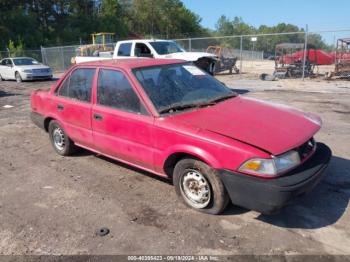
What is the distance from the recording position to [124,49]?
46.7 ft

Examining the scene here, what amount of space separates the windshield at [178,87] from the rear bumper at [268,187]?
1.15 metres

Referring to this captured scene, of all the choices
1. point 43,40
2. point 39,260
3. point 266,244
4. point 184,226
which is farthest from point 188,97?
point 43,40

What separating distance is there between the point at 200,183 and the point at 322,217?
1291 millimetres

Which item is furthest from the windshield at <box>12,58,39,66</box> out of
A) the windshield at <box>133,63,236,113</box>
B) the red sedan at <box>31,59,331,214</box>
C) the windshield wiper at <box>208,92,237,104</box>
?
the windshield wiper at <box>208,92,237,104</box>

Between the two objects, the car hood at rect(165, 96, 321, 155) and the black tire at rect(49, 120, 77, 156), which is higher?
the car hood at rect(165, 96, 321, 155)

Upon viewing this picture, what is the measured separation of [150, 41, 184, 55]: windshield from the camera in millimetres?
13845

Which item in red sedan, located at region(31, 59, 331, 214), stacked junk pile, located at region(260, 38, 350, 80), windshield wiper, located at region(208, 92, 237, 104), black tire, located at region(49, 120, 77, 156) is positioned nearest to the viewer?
red sedan, located at region(31, 59, 331, 214)

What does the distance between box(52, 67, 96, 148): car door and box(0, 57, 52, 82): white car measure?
1529 cm

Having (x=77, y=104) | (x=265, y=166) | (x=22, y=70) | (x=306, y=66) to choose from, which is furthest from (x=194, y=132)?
(x=22, y=70)

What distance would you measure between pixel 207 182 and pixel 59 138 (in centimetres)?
314

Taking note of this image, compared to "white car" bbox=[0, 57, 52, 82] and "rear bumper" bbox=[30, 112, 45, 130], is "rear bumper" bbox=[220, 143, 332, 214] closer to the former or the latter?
"rear bumper" bbox=[30, 112, 45, 130]

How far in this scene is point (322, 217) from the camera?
3756mm

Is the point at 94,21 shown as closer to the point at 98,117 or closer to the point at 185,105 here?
the point at 98,117

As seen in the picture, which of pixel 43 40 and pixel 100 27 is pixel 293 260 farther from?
pixel 100 27
